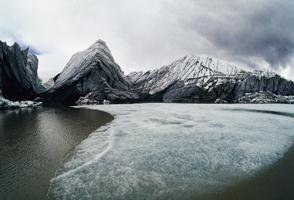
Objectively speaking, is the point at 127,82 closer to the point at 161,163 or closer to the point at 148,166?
the point at 161,163

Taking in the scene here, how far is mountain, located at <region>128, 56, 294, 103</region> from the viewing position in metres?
113

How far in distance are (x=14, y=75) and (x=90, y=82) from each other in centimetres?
3193

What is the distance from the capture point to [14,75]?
69.8 metres

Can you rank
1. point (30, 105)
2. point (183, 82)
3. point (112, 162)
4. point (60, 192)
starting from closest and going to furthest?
1. point (60, 192)
2. point (112, 162)
3. point (30, 105)
4. point (183, 82)

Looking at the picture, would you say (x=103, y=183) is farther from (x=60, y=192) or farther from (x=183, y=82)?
(x=183, y=82)

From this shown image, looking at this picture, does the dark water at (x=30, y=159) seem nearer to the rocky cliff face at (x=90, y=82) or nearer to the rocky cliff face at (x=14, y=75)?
the rocky cliff face at (x=14, y=75)

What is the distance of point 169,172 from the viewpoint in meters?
9.19

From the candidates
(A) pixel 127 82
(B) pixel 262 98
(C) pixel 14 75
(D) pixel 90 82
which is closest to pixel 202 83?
(B) pixel 262 98

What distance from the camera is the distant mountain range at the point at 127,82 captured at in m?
73.4

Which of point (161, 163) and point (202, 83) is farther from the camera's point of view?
point (202, 83)

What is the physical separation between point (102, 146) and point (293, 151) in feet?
39.6

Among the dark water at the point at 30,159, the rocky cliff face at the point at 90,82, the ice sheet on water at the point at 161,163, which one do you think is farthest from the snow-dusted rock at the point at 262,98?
the dark water at the point at 30,159

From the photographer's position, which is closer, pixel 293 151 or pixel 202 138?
pixel 293 151

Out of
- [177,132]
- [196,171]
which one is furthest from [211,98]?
[196,171]
